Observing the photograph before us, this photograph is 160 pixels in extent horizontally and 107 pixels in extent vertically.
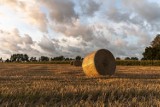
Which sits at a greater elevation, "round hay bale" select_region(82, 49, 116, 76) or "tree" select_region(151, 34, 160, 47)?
"tree" select_region(151, 34, 160, 47)

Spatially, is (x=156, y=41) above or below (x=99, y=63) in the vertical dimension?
above

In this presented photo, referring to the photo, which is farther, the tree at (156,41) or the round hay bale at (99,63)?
the tree at (156,41)

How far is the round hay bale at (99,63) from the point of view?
16.9 m

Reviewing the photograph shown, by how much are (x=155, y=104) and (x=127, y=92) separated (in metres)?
1.53

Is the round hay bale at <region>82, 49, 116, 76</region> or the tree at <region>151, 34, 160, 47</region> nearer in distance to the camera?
the round hay bale at <region>82, 49, 116, 76</region>

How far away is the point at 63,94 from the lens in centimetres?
661

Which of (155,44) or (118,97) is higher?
(155,44)

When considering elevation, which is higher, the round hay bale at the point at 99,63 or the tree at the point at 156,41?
the tree at the point at 156,41

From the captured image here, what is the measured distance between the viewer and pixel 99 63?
56.1 feet

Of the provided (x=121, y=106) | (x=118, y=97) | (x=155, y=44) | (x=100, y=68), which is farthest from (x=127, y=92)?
(x=155, y=44)

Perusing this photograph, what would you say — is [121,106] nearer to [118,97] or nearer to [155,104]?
[155,104]

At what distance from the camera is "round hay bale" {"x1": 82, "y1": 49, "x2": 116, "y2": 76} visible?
16.9 m

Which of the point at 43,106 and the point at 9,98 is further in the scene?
the point at 9,98

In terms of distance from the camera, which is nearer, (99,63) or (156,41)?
(99,63)
